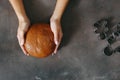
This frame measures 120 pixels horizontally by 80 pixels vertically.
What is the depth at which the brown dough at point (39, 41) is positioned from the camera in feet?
4.23

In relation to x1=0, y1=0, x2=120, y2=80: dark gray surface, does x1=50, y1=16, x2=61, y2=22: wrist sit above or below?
above

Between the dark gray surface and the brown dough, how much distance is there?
0.08 meters

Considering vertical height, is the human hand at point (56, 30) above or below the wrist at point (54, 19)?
below

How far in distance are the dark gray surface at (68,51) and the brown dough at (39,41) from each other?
3.0 inches

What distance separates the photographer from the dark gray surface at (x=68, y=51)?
138cm

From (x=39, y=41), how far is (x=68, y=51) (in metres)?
0.15

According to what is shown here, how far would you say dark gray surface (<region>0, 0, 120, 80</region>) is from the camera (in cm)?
138

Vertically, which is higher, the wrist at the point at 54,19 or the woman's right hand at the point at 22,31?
the wrist at the point at 54,19

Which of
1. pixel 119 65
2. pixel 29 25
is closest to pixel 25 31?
pixel 29 25

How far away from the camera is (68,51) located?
54.6 inches

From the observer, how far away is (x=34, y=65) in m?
1.38

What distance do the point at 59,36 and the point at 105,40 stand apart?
20 cm

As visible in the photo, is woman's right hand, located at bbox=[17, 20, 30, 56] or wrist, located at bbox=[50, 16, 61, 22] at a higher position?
wrist, located at bbox=[50, 16, 61, 22]

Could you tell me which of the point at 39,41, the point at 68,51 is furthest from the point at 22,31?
the point at 68,51
